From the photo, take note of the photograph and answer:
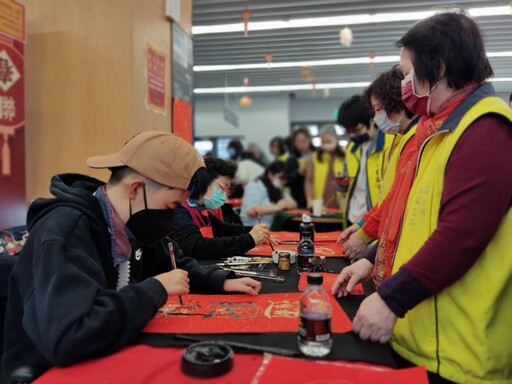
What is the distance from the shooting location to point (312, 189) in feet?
18.2

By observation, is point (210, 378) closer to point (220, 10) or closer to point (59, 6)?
point (59, 6)

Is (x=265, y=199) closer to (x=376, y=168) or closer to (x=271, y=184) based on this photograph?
(x=271, y=184)

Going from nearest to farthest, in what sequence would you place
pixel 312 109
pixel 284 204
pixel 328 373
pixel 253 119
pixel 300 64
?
pixel 328 373 → pixel 284 204 → pixel 300 64 → pixel 253 119 → pixel 312 109

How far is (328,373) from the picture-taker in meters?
0.95

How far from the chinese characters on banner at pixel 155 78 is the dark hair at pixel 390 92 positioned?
1.42m

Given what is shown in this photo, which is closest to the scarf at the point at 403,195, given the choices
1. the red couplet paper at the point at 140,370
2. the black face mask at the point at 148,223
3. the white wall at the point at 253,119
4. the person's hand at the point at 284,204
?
the red couplet paper at the point at 140,370

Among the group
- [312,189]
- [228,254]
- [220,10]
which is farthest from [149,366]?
[220,10]

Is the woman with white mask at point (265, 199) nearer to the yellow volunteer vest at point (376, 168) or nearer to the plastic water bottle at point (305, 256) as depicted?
the yellow volunteer vest at point (376, 168)

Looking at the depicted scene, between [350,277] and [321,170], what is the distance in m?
4.02

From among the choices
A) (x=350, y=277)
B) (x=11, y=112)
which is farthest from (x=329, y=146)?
(x=350, y=277)

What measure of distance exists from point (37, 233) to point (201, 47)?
659cm

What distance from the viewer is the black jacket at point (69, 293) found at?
0.97 meters

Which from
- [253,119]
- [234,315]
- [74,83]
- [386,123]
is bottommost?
[234,315]

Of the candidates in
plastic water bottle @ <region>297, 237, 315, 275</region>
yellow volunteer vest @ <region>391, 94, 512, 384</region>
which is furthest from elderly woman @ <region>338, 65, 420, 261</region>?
yellow volunteer vest @ <region>391, 94, 512, 384</region>
